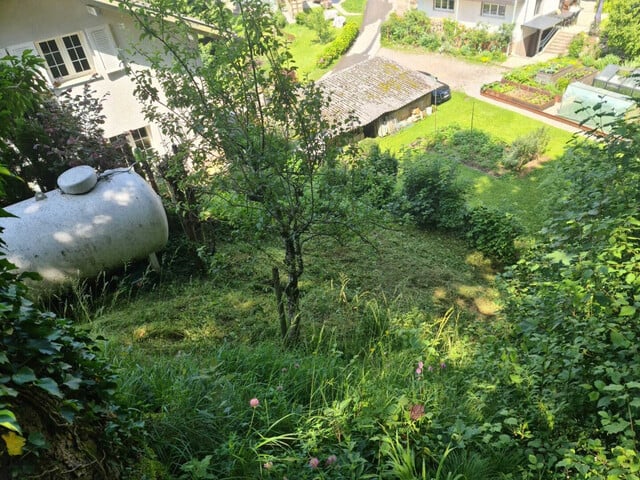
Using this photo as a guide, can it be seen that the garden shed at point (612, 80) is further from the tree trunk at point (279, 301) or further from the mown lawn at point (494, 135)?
the tree trunk at point (279, 301)

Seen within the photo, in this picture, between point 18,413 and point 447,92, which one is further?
point 447,92

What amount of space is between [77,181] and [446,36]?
32.9 m

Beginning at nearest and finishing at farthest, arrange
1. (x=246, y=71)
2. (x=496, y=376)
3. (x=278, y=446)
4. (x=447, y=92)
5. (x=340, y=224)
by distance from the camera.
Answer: (x=278, y=446) → (x=496, y=376) → (x=246, y=71) → (x=340, y=224) → (x=447, y=92)

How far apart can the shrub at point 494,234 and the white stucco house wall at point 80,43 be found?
323 inches

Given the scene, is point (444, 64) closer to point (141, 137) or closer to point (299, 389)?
point (141, 137)

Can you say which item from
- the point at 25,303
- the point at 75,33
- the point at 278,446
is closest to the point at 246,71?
the point at 25,303

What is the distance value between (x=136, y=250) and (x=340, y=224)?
3.67 m

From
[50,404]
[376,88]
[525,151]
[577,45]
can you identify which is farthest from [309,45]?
[50,404]

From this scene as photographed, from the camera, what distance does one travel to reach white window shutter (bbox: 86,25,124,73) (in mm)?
11719

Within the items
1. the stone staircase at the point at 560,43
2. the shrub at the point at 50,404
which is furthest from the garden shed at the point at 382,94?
the shrub at the point at 50,404

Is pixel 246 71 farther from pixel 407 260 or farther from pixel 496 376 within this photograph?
pixel 407 260

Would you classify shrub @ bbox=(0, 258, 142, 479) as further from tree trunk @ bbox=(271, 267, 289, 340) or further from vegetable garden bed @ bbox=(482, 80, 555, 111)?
vegetable garden bed @ bbox=(482, 80, 555, 111)

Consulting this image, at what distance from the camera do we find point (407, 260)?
9773 millimetres

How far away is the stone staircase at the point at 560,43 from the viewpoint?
30.7 metres
